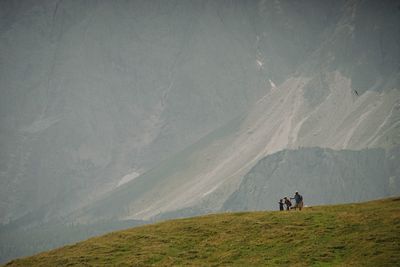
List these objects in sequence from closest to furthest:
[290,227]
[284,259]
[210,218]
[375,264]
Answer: [375,264] < [284,259] < [290,227] < [210,218]

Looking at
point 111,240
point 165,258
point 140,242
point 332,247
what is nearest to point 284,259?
point 332,247

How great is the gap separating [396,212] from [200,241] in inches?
906

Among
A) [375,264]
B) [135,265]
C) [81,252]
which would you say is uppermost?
[81,252]

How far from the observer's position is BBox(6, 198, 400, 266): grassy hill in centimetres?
5631

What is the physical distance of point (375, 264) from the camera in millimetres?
51406

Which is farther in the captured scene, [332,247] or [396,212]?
[396,212]

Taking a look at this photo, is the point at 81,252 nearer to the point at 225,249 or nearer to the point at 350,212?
the point at 225,249

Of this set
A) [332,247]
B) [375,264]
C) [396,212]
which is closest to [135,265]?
[332,247]

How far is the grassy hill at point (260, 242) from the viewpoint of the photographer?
2217 inches

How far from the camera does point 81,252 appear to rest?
69500 mm

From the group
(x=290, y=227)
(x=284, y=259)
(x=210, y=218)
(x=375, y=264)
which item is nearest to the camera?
(x=375, y=264)

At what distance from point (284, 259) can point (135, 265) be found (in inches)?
641

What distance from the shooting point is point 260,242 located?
62.9 meters

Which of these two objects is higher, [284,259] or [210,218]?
[210,218]
